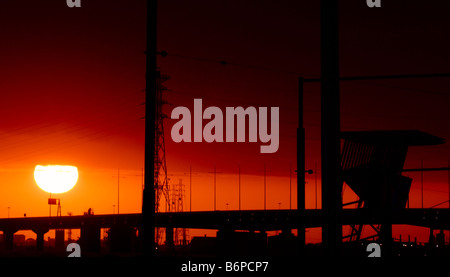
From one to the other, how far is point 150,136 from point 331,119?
18.2 feet

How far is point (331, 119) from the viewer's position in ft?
42.6

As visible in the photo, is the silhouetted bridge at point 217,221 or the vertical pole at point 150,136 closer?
the vertical pole at point 150,136

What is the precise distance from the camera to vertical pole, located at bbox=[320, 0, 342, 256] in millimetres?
12930

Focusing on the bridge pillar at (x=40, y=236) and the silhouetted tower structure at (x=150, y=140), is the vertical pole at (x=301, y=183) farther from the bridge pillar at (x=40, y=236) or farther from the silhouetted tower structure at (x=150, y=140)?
the bridge pillar at (x=40, y=236)

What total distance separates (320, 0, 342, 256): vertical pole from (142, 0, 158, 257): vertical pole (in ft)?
16.5

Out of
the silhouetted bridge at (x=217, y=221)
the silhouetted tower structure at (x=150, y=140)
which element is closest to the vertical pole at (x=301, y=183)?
the silhouetted tower structure at (x=150, y=140)

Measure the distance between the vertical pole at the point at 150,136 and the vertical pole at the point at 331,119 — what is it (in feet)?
16.5

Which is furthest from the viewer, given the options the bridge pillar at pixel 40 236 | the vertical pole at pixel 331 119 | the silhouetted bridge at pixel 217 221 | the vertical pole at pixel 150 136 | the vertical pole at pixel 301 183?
the bridge pillar at pixel 40 236

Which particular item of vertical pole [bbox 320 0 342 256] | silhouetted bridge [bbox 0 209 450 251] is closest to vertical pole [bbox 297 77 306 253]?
vertical pole [bbox 320 0 342 256]

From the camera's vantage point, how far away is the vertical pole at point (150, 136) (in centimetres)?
1648

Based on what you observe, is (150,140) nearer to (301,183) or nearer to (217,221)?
(301,183)

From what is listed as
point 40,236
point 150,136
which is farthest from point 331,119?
point 40,236
